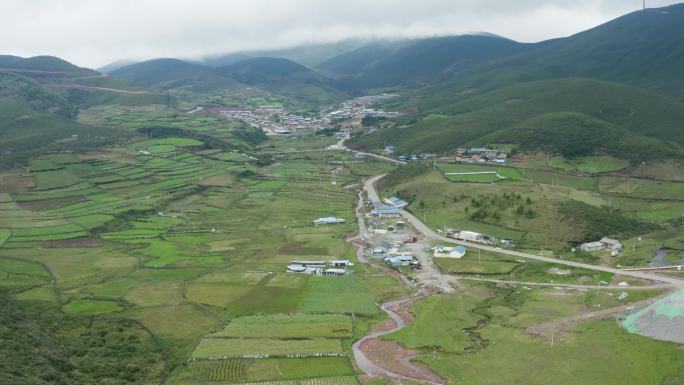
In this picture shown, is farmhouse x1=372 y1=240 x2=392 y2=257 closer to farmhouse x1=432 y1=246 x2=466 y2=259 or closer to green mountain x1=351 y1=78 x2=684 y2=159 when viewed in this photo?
farmhouse x1=432 y1=246 x2=466 y2=259

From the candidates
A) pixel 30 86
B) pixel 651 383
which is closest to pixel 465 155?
pixel 651 383

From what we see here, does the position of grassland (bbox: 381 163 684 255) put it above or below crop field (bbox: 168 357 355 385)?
above

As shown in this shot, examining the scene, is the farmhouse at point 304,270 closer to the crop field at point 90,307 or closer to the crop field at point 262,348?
the crop field at point 262,348

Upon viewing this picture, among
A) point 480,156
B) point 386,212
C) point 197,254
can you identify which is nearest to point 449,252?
point 386,212

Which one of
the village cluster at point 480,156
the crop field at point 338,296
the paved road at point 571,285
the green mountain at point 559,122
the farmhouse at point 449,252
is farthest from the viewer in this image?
the green mountain at point 559,122

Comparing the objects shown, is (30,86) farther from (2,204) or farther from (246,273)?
(246,273)

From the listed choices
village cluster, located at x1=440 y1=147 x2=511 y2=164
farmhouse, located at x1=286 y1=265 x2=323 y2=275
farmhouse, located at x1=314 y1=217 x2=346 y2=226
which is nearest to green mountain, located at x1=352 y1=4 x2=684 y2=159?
village cluster, located at x1=440 y1=147 x2=511 y2=164

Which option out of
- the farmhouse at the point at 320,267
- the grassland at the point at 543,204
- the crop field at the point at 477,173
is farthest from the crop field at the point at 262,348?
the crop field at the point at 477,173

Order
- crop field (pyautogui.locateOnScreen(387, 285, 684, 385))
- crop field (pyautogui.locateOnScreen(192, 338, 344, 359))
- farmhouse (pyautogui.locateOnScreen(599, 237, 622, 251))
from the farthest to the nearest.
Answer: farmhouse (pyautogui.locateOnScreen(599, 237, 622, 251))
crop field (pyautogui.locateOnScreen(192, 338, 344, 359))
crop field (pyautogui.locateOnScreen(387, 285, 684, 385))

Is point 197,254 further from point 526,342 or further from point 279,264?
point 526,342
